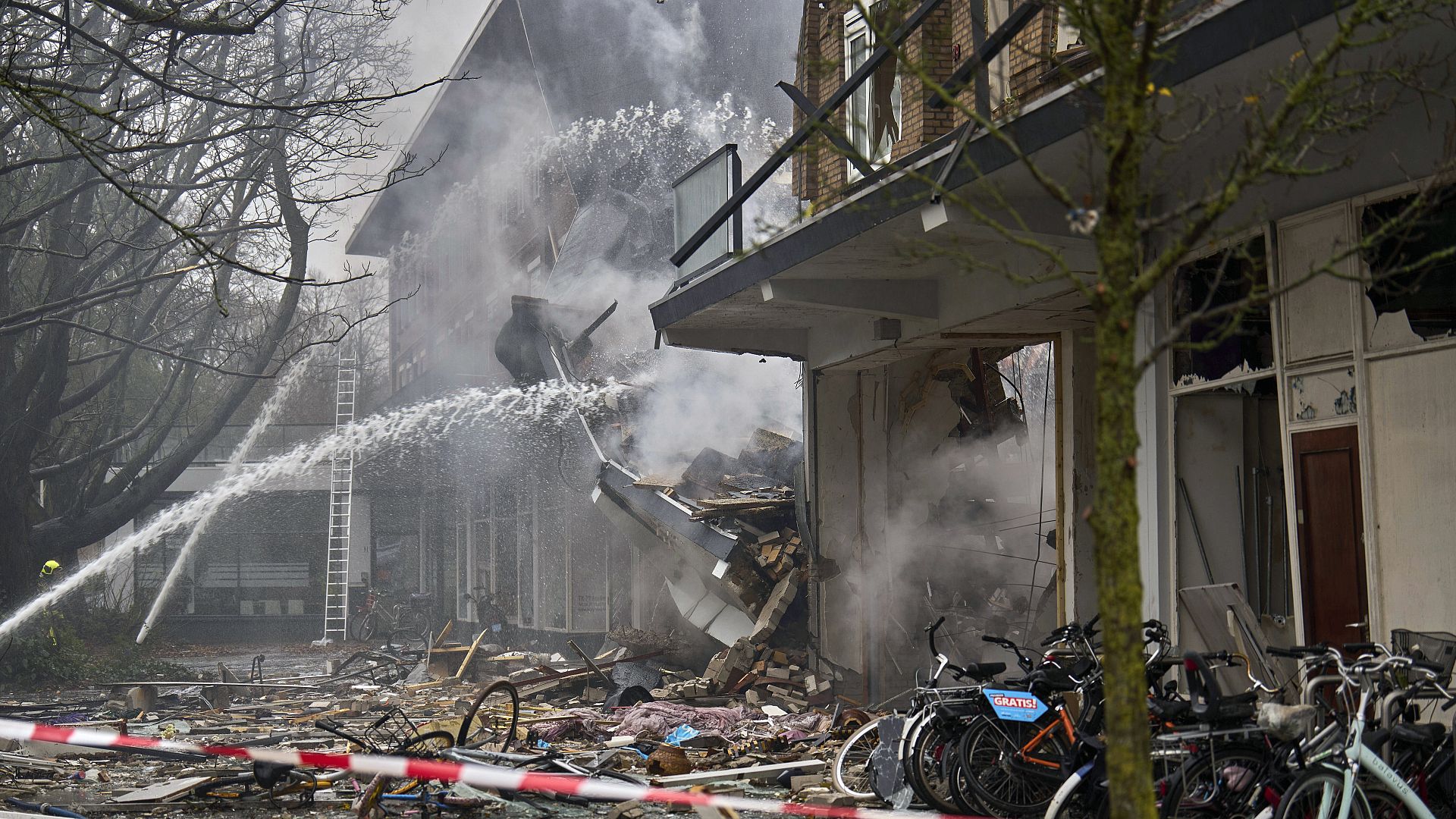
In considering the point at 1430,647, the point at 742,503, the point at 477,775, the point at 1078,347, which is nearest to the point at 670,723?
the point at 742,503

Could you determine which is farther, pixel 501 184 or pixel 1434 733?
pixel 501 184

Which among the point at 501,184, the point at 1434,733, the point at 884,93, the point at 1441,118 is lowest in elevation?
the point at 1434,733

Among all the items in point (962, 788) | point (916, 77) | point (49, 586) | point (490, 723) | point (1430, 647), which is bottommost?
point (490, 723)

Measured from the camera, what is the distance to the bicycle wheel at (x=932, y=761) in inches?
293

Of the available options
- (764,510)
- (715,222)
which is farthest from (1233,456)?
(764,510)

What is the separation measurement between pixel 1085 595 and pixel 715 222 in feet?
15.0

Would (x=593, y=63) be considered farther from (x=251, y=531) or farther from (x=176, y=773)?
(x=176, y=773)

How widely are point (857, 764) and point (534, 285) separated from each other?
2065 centimetres

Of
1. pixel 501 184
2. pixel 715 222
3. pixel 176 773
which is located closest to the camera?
pixel 176 773

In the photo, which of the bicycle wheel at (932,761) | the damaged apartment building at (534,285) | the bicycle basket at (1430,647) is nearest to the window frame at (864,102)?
the damaged apartment building at (534,285)

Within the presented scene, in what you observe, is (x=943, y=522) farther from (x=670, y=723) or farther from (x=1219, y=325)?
(x=1219, y=325)

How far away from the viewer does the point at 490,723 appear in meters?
12.1

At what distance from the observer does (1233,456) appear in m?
8.15

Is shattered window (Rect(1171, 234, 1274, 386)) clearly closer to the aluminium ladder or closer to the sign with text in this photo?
the sign with text
